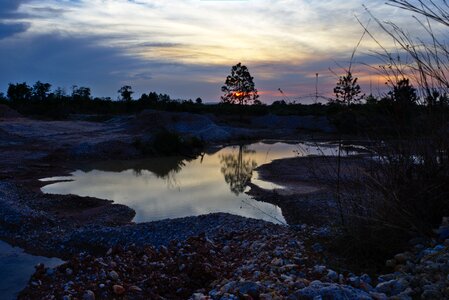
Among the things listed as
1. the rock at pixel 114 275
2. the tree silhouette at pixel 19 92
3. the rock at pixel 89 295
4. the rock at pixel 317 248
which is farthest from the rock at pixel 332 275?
the tree silhouette at pixel 19 92

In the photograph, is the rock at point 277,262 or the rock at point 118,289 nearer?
the rock at point 277,262

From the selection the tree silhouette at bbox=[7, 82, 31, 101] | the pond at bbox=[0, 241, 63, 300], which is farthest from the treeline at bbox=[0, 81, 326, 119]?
the pond at bbox=[0, 241, 63, 300]

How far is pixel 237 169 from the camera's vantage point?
26.4m

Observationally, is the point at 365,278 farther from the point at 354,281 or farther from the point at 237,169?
the point at 237,169

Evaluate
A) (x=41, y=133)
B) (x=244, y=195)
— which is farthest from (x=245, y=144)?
(x=244, y=195)

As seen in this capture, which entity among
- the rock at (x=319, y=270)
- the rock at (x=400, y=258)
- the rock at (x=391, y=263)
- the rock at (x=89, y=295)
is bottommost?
the rock at (x=89, y=295)

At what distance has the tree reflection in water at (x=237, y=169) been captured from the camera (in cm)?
2105

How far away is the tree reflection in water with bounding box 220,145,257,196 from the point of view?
21.0 metres

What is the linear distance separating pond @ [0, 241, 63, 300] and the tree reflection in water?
379 inches

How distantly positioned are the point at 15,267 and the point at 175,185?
1141cm

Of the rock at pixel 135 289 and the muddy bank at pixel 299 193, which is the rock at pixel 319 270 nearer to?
the rock at pixel 135 289

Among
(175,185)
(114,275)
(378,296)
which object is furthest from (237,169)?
(378,296)

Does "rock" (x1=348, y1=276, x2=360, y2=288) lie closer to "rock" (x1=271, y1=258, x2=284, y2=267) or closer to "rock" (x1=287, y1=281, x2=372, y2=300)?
"rock" (x1=287, y1=281, x2=372, y2=300)

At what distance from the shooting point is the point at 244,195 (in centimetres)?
1834
